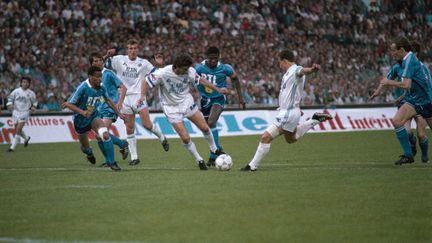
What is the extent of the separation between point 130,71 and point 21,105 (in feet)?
25.1

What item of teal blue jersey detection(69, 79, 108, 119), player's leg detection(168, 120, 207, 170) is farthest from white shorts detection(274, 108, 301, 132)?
teal blue jersey detection(69, 79, 108, 119)

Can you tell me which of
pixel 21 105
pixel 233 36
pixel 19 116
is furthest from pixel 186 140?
pixel 233 36

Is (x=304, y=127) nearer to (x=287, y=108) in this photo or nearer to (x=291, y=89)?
(x=287, y=108)

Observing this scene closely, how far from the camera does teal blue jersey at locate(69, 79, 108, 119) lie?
1522cm

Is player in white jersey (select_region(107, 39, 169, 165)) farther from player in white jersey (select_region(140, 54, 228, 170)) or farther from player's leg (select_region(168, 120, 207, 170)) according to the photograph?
player's leg (select_region(168, 120, 207, 170))

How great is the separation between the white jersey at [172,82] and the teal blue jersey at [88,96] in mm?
1037

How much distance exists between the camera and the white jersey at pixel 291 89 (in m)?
14.0

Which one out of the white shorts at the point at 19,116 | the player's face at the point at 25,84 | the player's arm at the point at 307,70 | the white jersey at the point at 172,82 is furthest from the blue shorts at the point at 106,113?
the player's face at the point at 25,84

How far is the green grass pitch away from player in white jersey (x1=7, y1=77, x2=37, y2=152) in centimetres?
695

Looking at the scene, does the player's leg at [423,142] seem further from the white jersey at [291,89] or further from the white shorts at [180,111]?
the white shorts at [180,111]

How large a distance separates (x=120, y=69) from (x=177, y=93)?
3.34 metres

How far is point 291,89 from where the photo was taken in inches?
553

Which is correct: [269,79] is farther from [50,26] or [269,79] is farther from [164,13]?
[50,26]

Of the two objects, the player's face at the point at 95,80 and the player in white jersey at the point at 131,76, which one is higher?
the player's face at the point at 95,80
